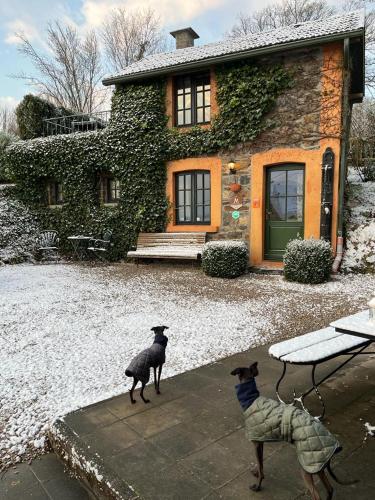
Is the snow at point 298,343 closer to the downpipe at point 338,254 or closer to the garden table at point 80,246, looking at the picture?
the downpipe at point 338,254

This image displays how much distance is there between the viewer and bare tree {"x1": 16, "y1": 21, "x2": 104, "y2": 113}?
69.2 ft

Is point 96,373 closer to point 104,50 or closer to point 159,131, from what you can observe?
point 159,131

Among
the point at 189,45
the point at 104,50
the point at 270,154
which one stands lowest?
the point at 270,154

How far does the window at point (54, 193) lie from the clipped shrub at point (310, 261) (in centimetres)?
793

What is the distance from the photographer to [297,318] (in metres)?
4.94

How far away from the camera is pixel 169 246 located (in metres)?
9.38

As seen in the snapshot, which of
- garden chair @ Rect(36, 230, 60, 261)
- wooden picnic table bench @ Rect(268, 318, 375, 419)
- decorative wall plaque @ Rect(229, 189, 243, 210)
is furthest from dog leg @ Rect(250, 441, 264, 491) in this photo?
garden chair @ Rect(36, 230, 60, 261)

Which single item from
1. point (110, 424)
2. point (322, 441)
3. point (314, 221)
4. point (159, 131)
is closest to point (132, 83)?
point (159, 131)

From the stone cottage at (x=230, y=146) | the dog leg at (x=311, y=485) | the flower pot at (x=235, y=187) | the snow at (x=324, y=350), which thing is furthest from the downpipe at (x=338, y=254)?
the dog leg at (x=311, y=485)

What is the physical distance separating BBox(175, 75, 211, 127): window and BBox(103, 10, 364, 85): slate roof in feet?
1.78

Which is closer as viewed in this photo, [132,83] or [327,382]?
[327,382]

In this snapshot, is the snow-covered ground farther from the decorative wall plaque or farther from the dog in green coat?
the decorative wall plaque

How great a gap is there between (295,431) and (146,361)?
1.24 m

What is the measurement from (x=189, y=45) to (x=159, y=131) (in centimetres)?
454
